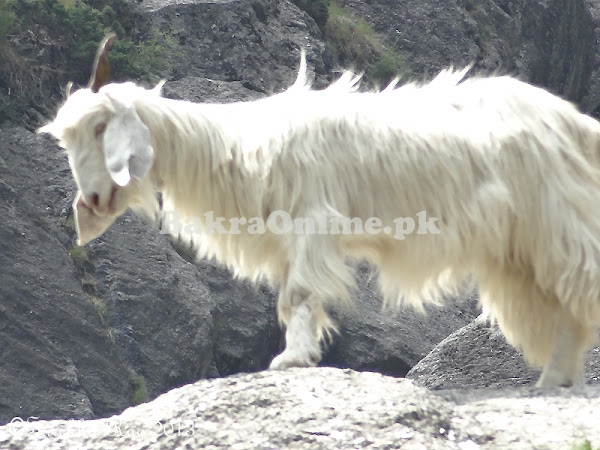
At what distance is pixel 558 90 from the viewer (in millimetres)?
18656

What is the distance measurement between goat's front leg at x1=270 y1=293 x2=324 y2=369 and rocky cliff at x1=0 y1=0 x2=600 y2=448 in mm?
170

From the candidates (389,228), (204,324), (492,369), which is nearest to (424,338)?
(204,324)

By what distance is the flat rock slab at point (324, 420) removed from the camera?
204 inches

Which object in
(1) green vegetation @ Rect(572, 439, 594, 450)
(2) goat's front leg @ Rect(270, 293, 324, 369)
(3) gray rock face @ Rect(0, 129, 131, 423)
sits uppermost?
(1) green vegetation @ Rect(572, 439, 594, 450)

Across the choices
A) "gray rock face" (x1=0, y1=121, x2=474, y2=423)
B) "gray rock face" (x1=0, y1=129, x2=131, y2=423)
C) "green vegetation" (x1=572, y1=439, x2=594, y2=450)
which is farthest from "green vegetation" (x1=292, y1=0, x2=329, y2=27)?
"green vegetation" (x1=572, y1=439, x2=594, y2=450)

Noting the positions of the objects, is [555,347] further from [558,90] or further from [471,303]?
[558,90]

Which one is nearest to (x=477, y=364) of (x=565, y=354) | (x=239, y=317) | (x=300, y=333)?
(x=565, y=354)

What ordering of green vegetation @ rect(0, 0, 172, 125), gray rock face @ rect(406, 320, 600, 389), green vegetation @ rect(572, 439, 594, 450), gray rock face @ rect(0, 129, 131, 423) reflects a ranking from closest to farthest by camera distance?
1. green vegetation @ rect(572, 439, 594, 450)
2. gray rock face @ rect(406, 320, 600, 389)
3. gray rock face @ rect(0, 129, 131, 423)
4. green vegetation @ rect(0, 0, 172, 125)

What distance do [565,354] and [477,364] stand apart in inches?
93.9

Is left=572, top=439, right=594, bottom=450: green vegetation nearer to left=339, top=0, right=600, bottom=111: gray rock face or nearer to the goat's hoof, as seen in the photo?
the goat's hoof

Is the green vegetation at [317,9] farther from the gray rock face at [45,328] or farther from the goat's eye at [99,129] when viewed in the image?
the goat's eye at [99,129]

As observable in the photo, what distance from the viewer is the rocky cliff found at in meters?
5.38

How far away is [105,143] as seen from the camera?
5.98 meters

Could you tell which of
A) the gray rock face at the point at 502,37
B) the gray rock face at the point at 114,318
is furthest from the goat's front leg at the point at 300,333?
the gray rock face at the point at 502,37
